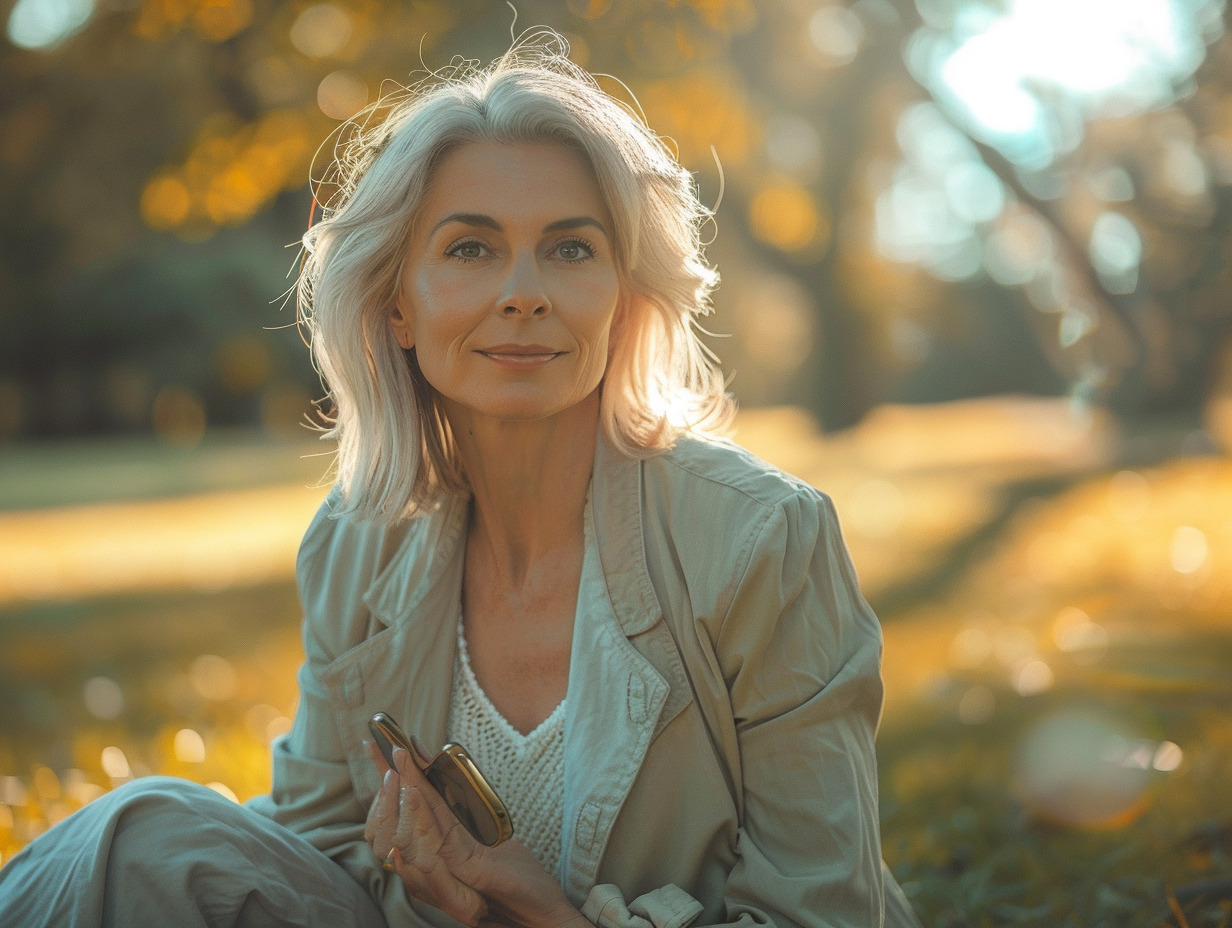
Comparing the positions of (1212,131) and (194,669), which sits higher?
(1212,131)

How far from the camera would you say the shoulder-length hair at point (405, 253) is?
7.97 ft

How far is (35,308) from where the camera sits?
68.6ft

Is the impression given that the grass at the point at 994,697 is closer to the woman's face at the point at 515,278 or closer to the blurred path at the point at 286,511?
the blurred path at the point at 286,511

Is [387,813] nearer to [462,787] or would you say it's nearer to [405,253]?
[462,787]

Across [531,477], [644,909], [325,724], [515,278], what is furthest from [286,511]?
[644,909]

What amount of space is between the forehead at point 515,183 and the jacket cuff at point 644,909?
1319 mm

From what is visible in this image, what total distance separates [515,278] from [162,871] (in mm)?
1289

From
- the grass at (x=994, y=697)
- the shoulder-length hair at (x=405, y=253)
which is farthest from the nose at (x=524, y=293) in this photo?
the grass at (x=994, y=697)

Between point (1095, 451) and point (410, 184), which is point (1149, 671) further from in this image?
point (1095, 451)

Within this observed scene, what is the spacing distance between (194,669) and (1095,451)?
9474mm

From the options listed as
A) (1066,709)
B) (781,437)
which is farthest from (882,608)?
(781,437)

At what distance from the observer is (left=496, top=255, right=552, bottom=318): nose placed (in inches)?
91.3

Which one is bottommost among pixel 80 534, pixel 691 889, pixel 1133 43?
pixel 80 534

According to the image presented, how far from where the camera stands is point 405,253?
2.52 metres
